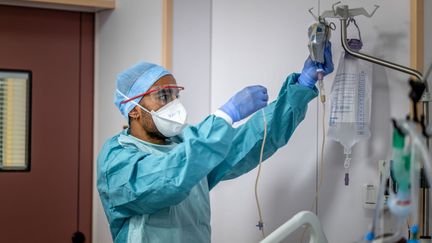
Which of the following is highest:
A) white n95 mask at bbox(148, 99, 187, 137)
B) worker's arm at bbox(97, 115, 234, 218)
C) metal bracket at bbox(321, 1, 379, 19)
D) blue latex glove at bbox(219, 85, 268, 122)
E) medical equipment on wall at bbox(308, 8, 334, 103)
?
metal bracket at bbox(321, 1, 379, 19)

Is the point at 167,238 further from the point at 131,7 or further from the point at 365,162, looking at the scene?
the point at 131,7

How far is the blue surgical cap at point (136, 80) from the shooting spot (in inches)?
80.5

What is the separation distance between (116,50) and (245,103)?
3.55 feet

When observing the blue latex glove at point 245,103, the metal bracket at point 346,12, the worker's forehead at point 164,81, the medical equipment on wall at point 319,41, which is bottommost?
the blue latex glove at point 245,103

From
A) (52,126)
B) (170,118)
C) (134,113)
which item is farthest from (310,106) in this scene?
(52,126)

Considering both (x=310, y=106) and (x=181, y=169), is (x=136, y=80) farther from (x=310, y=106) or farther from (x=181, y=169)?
(x=310, y=106)

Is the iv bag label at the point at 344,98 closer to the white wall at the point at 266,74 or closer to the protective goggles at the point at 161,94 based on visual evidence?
the white wall at the point at 266,74

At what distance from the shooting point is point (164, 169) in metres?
1.78

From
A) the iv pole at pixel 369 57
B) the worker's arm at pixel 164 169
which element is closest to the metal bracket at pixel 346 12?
the iv pole at pixel 369 57

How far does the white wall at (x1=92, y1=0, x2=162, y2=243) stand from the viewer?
2.56 metres

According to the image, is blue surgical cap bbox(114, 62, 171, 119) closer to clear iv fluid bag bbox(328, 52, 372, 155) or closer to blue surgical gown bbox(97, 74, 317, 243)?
blue surgical gown bbox(97, 74, 317, 243)

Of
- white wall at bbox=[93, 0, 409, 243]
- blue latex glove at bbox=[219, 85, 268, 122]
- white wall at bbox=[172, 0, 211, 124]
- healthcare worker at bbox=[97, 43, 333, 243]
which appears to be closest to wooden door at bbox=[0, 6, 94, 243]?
white wall at bbox=[93, 0, 409, 243]

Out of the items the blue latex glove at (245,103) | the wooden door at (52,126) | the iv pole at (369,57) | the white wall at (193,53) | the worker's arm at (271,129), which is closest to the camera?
the iv pole at (369,57)

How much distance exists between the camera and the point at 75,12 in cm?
291
